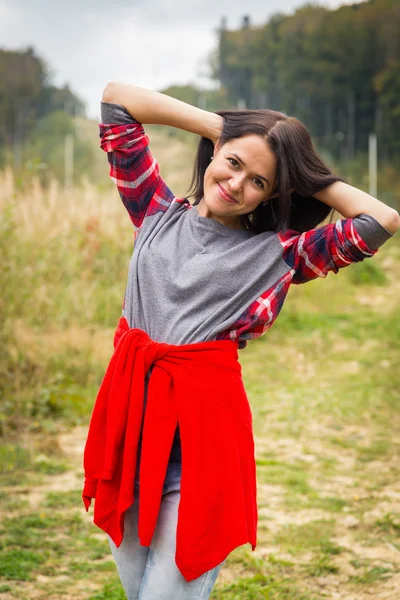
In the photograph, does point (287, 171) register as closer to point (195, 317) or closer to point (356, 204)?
point (356, 204)

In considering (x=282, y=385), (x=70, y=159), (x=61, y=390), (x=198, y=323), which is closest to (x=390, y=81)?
(x=70, y=159)

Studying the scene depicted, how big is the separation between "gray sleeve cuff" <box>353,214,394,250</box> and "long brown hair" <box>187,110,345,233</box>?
131 mm

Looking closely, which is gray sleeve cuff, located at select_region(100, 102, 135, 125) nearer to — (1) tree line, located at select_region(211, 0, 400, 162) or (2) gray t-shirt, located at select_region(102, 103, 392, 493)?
(2) gray t-shirt, located at select_region(102, 103, 392, 493)

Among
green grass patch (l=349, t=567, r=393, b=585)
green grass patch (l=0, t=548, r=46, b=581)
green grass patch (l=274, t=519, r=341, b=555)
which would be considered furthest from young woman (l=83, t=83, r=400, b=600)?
green grass patch (l=274, t=519, r=341, b=555)

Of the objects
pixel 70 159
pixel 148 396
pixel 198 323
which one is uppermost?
pixel 198 323

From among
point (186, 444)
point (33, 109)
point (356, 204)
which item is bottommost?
point (33, 109)

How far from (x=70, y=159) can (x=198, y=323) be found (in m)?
16.5

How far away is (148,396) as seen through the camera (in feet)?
Answer: 5.35

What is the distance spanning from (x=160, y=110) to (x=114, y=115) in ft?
0.38

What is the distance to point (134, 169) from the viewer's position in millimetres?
1818

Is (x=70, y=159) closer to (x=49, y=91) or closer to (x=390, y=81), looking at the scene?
(x=49, y=91)

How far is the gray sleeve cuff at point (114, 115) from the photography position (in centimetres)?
182

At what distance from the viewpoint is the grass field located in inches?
117

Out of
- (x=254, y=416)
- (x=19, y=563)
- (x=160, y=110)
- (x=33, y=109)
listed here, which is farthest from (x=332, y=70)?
(x=160, y=110)
